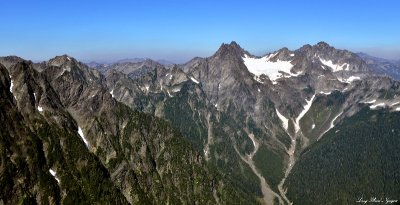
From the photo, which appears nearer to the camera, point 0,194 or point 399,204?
point 399,204

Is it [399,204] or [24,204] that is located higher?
[399,204]

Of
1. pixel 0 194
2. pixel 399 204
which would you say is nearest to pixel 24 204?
pixel 0 194

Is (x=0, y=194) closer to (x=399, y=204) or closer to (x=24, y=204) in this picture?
(x=24, y=204)

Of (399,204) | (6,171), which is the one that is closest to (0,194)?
(6,171)

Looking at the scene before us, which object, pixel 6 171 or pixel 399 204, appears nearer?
pixel 399 204

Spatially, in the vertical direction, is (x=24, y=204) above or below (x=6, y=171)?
below

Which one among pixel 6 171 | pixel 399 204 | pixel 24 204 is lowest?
pixel 24 204

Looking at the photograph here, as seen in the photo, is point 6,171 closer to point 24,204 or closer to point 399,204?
point 24,204
